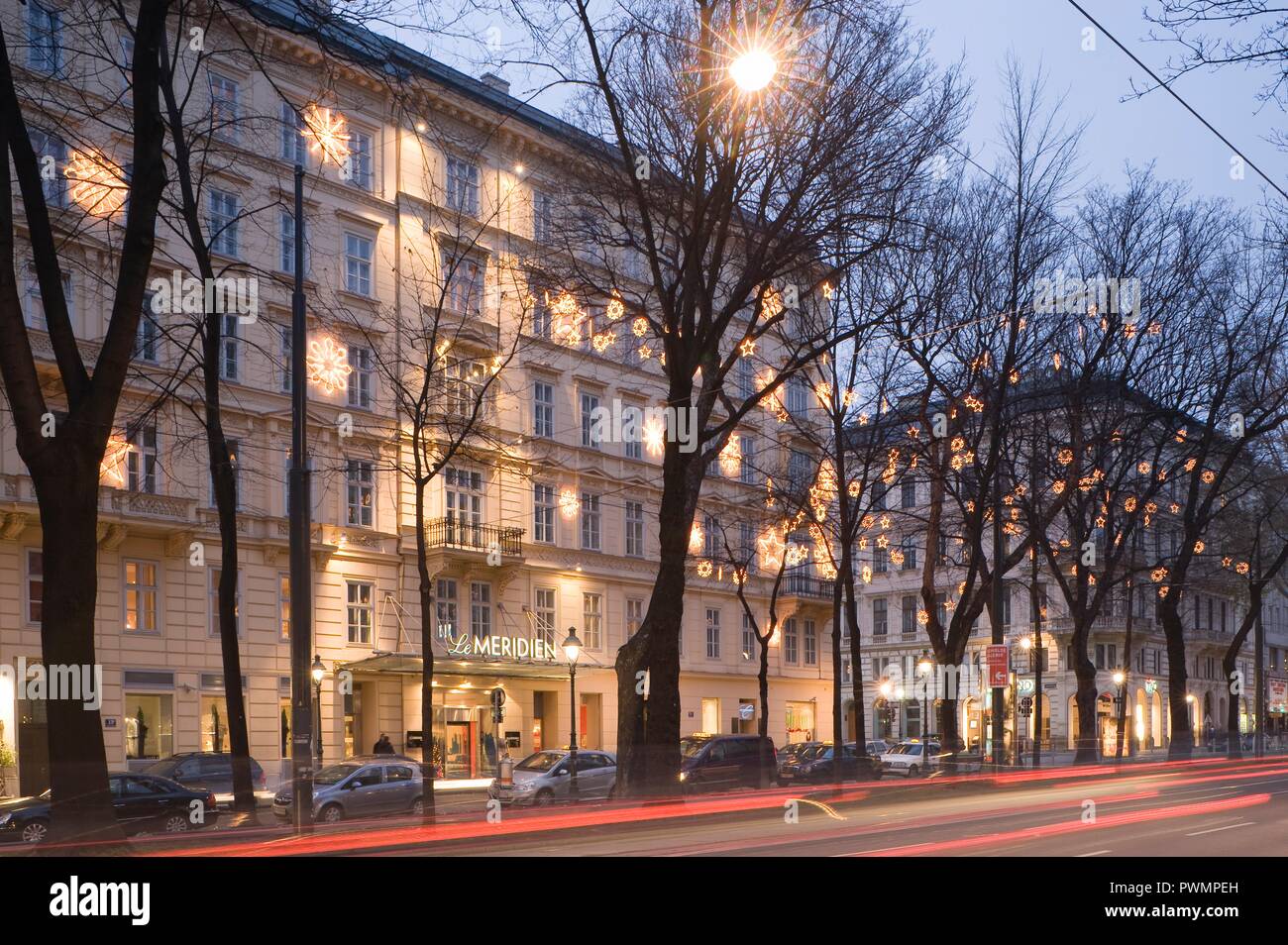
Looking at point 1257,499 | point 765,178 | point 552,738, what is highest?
point 765,178

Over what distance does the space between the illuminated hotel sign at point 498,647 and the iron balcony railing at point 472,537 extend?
9.28 ft

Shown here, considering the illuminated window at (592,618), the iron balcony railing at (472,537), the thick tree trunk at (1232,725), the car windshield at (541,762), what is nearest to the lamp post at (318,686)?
the car windshield at (541,762)

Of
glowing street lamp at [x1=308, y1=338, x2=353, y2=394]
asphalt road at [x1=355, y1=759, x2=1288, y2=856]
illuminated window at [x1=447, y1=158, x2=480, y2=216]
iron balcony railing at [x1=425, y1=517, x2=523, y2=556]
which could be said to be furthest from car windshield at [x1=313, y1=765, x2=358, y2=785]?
illuminated window at [x1=447, y1=158, x2=480, y2=216]

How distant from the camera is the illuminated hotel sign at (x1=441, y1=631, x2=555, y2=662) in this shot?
43.3 meters

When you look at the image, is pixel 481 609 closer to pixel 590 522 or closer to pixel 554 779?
pixel 590 522

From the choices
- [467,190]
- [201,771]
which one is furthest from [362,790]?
[467,190]

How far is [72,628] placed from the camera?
14.2 m

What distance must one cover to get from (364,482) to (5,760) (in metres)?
13.6

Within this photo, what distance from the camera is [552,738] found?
1927 inches
